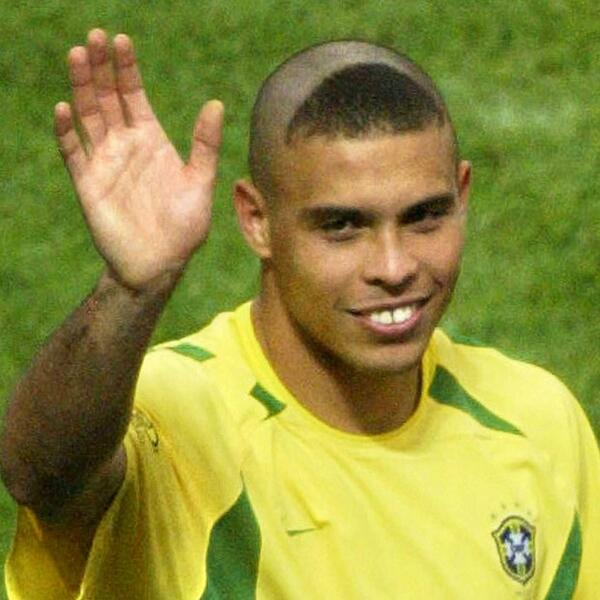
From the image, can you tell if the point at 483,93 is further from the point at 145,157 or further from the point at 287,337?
the point at 145,157

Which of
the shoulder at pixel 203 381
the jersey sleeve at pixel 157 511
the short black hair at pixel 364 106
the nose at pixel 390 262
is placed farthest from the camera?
the short black hair at pixel 364 106

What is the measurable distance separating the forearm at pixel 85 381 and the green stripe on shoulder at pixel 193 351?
806 mm

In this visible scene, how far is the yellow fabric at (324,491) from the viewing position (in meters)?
5.97

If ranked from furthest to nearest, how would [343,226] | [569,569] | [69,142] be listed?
1. [569,569]
2. [343,226]
3. [69,142]

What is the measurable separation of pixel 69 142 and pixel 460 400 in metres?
1.52

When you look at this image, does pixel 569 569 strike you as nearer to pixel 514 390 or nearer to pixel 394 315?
pixel 514 390

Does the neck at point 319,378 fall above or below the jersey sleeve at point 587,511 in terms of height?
above

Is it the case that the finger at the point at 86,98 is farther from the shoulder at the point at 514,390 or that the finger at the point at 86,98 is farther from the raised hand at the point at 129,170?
the shoulder at the point at 514,390

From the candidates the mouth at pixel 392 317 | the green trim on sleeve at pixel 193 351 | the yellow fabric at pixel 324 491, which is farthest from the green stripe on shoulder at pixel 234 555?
the mouth at pixel 392 317

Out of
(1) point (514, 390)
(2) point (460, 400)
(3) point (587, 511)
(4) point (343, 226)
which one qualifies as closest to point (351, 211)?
(4) point (343, 226)

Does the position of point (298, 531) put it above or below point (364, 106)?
below

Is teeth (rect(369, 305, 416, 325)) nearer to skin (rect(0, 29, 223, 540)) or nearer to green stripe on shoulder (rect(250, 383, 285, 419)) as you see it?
green stripe on shoulder (rect(250, 383, 285, 419))

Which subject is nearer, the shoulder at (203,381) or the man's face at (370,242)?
the shoulder at (203,381)

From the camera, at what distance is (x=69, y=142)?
5.59 m
